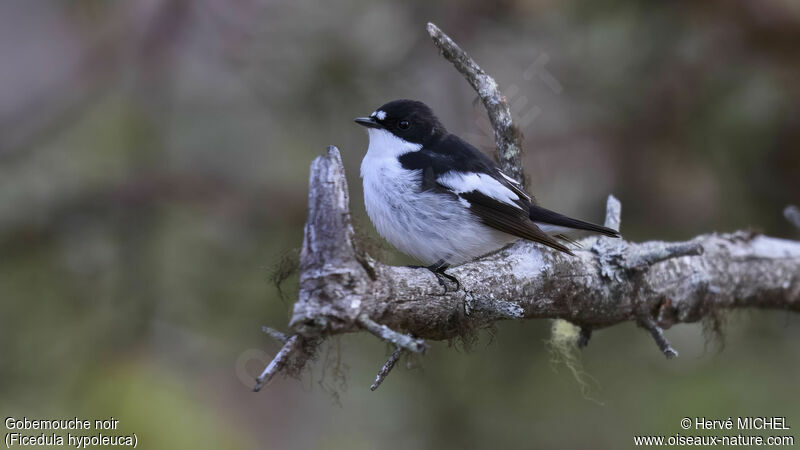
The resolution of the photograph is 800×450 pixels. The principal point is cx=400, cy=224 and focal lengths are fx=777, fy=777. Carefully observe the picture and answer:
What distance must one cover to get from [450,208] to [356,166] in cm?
170

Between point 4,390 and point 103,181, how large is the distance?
1234 mm

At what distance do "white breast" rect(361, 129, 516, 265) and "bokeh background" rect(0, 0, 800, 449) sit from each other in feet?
2.99

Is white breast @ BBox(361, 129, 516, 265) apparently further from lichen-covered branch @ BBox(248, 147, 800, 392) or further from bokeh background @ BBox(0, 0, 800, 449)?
bokeh background @ BBox(0, 0, 800, 449)

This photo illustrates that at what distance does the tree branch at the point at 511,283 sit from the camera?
2031 millimetres

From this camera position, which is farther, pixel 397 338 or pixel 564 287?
pixel 564 287

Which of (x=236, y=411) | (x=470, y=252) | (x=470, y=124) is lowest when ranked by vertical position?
(x=236, y=411)

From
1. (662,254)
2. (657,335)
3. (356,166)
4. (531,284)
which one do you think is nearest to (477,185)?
(531,284)

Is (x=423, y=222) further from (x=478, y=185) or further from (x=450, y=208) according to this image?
(x=478, y=185)

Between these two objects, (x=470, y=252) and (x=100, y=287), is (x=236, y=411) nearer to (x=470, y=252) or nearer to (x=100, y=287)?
(x=100, y=287)

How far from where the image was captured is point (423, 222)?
3.16 meters

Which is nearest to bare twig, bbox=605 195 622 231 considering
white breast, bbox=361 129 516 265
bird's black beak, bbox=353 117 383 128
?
white breast, bbox=361 129 516 265

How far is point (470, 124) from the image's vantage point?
15.5ft

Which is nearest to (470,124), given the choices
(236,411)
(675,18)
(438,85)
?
(438,85)

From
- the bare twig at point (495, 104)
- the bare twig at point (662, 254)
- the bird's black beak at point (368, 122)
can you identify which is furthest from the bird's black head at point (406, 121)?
the bare twig at point (662, 254)
